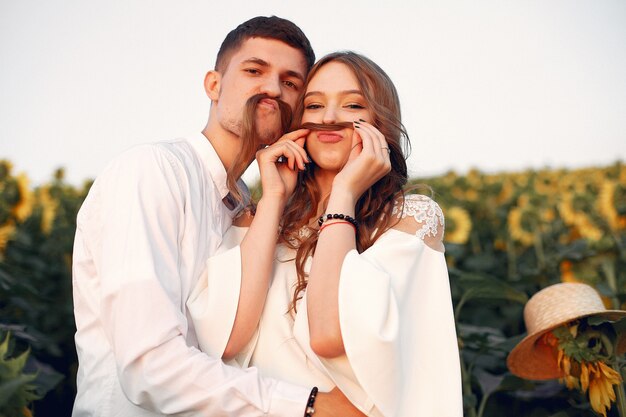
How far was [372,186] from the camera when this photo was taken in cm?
309

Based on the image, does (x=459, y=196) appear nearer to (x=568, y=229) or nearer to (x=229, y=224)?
(x=568, y=229)

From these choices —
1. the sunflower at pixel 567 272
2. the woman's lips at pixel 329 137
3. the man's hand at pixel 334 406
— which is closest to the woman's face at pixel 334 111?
the woman's lips at pixel 329 137

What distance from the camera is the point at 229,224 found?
9.98 feet

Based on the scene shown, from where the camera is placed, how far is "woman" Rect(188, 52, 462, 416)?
233 cm

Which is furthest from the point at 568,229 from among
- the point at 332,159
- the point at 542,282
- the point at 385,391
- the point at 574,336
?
the point at 385,391

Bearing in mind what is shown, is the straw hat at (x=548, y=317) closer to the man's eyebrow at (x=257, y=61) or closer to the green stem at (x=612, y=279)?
the green stem at (x=612, y=279)

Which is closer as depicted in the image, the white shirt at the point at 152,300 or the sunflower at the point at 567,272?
the white shirt at the point at 152,300

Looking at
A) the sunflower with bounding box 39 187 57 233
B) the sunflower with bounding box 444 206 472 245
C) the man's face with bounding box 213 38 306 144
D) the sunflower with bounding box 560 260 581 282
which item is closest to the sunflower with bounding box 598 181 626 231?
the sunflower with bounding box 560 260 581 282

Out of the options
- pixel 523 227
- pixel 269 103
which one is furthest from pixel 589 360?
pixel 523 227

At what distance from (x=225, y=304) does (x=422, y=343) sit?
0.71 m

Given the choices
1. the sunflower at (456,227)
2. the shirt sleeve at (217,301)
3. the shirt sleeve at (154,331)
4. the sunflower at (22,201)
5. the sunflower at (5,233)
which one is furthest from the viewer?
the sunflower at (456,227)

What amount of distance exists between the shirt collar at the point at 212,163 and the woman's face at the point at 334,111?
38cm

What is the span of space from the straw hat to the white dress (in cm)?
78

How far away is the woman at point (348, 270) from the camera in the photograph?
7.65ft
